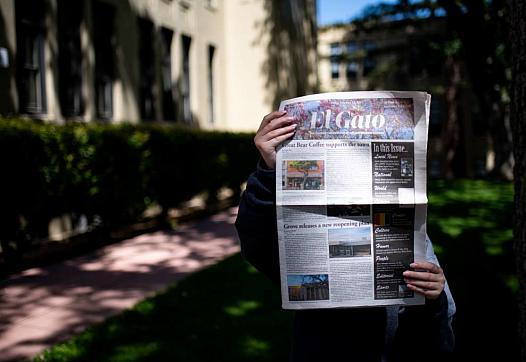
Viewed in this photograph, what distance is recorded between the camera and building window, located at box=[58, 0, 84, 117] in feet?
31.9

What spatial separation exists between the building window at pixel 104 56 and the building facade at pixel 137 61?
0.02m

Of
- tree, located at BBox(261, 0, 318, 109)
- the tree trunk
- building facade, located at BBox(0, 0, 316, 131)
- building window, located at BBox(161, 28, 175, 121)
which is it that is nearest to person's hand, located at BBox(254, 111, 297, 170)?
the tree trunk

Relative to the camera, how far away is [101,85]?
36.0 feet

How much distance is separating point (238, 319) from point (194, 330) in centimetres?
44

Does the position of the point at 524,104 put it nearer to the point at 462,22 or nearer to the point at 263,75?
the point at 462,22

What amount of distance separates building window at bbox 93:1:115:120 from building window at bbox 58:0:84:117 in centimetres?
59

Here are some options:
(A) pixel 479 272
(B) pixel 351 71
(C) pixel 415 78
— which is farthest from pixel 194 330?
(B) pixel 351 71

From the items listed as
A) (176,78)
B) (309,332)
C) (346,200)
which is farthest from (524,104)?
(176,78)

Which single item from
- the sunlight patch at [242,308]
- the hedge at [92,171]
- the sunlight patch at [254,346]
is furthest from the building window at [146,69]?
the sunlight patch at [254,346]

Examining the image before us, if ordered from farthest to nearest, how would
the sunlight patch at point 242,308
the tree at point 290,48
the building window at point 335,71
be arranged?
1. the building window at point 335,71
2. the tree at point 290,48
3. the sunlight patch at point 242,308

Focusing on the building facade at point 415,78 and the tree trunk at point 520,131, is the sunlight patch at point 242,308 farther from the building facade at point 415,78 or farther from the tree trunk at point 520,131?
the building facade at point 415,78

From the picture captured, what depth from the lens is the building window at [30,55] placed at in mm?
8656

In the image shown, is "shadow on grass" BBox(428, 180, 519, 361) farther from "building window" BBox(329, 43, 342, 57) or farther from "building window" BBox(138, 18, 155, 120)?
"building window" BBox(329, 43, 342, 57)

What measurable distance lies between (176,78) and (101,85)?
3417 millimetres
